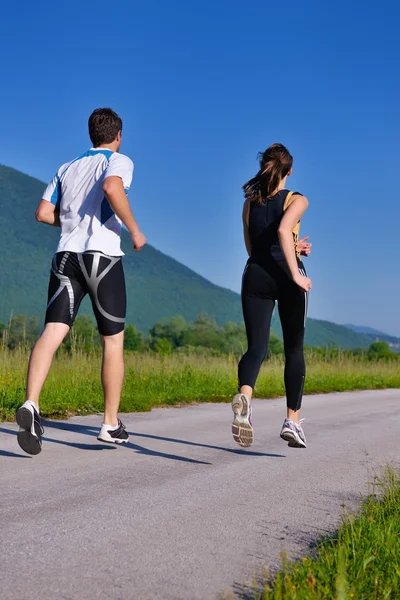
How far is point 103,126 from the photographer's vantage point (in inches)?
238

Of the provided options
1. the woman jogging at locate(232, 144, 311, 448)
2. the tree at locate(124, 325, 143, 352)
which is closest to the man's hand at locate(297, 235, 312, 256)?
the woman jogging at locate(232, 144, 311, 448)

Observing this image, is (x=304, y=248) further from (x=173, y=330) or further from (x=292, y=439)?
(x=173, y=330)

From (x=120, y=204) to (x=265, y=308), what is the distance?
4.65ft

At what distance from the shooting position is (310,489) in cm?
509

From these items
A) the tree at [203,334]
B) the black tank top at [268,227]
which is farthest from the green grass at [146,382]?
the tree at [203,334]

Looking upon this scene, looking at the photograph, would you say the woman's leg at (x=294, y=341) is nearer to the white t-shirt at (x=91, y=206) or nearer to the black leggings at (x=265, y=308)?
the black leggings at (x=265, y=308)

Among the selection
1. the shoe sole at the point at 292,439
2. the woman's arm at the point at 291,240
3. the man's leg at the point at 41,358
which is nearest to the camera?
the man's leg at the point at 41,358

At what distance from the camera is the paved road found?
122 inches

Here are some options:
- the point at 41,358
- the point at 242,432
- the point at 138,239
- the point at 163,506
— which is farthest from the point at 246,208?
the point at 163,506

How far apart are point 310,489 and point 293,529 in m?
1.12

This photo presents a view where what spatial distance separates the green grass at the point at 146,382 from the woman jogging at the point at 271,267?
3.05 metres

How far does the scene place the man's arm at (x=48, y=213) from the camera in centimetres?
598

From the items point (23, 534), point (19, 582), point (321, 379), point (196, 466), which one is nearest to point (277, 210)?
point (196, 466)

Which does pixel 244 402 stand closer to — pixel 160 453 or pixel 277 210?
pixel 160 453
